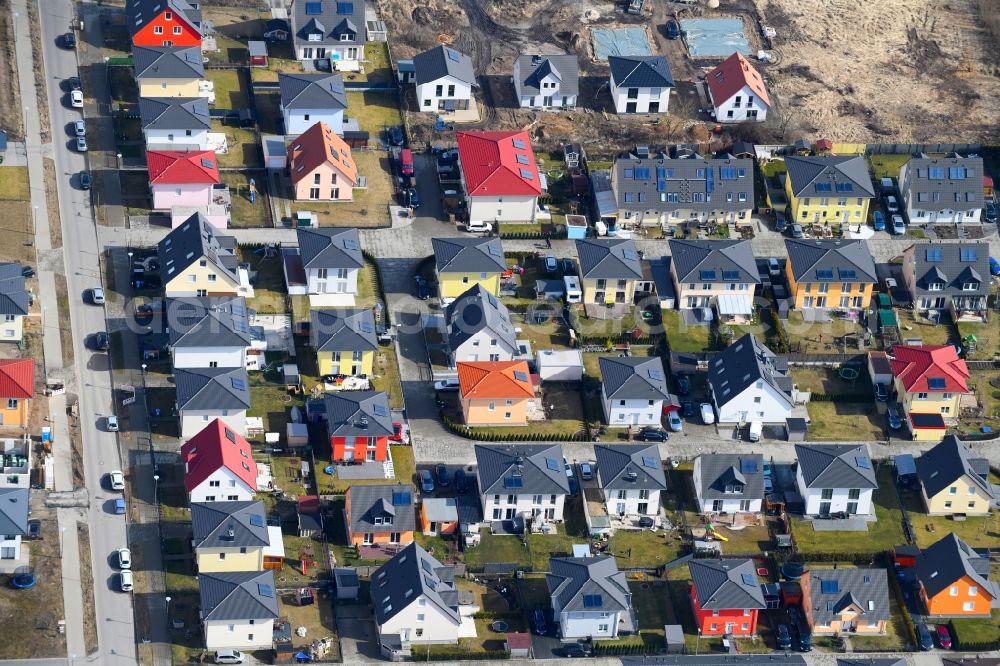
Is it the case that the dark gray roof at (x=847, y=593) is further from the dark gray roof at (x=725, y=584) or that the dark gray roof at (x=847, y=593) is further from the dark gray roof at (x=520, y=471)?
the dark gray roof at (x=520, y=471)

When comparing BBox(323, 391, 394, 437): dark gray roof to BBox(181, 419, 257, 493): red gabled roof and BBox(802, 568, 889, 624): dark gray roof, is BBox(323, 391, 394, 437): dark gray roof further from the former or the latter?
BBox(802, 568, 889, 624): dark gray roof

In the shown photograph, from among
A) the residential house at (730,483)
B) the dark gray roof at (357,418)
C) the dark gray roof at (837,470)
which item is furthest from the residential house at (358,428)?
the dark gray roof at (837,470)

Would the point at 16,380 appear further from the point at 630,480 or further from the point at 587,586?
Result: the point at 630,480

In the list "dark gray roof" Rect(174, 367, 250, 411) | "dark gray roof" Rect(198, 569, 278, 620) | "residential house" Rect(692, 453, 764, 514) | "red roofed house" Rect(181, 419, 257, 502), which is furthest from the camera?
"dark gray roof" Rect(174, 367, 250, 411)

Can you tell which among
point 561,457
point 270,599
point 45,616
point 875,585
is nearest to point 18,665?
point 45,616

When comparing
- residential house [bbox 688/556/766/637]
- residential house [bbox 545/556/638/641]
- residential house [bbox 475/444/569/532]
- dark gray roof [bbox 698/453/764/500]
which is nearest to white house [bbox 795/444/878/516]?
dark gray roof [bbox 698/453/764/500]

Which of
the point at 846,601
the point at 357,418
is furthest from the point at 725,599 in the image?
the point at 357,418
